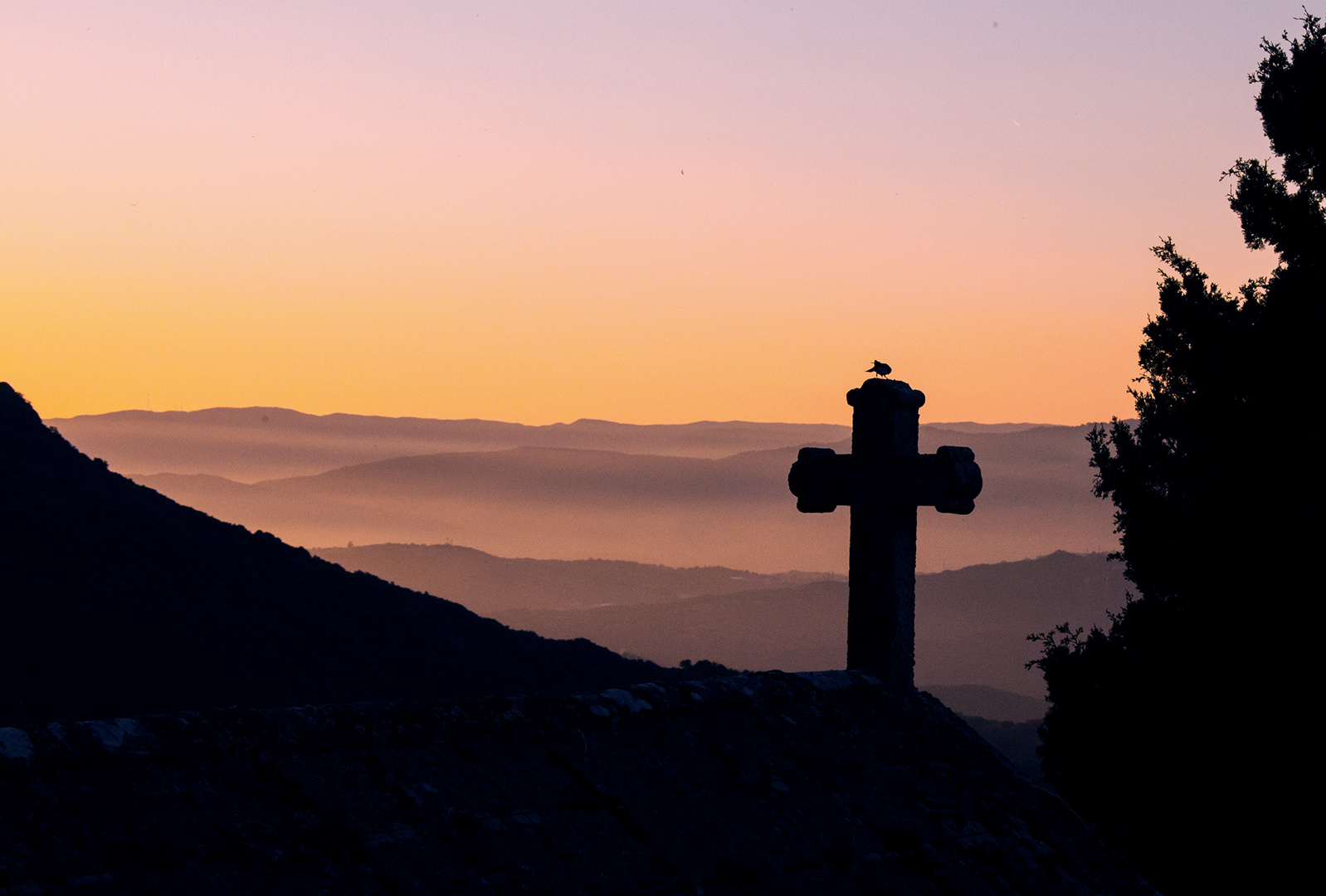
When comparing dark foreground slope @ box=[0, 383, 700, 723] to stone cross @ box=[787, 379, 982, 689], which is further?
dark foreground slope @ box=[0, 383, 700, 723]

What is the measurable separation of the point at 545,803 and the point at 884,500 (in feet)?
11.4

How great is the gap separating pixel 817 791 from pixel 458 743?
1.76 metres

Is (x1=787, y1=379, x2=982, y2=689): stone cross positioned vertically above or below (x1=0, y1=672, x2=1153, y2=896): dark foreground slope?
above

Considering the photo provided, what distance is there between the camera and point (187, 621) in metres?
60.7

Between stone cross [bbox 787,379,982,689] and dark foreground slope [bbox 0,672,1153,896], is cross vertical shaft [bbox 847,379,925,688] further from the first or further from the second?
dark foreground slope [bbox 0,672,1153,896]

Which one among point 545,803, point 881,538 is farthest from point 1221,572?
point 545,803

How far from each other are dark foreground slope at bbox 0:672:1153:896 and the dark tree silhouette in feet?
34.7

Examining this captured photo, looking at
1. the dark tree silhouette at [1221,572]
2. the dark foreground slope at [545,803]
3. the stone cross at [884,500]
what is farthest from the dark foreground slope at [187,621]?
the dark foreground slope at [545,803]

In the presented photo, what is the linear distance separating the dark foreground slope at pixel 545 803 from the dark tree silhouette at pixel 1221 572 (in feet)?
34.7

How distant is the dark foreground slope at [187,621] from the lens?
55.7 m

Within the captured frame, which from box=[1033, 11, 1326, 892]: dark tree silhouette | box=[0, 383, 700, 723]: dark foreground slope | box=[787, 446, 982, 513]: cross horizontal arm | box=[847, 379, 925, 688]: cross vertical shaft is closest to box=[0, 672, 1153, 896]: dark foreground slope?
box=[847, 379, 925, 688]: cross vertical shaft

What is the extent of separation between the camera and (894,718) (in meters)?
7.13

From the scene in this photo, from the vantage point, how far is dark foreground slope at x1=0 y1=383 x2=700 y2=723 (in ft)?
183

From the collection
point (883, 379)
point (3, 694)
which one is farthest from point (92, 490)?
point (883, 379)
